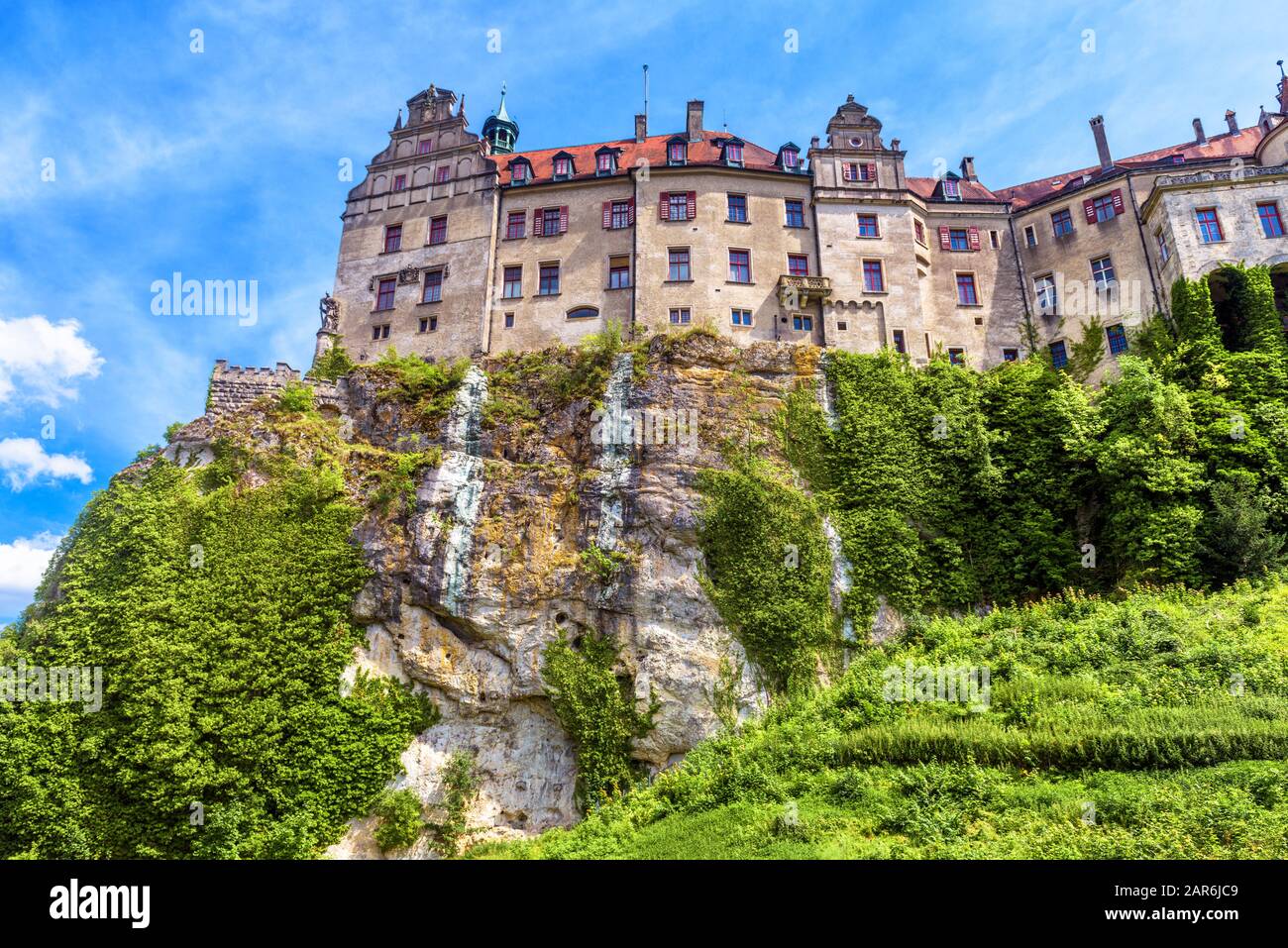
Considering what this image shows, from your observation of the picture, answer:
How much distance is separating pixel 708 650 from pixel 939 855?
12.2 meters

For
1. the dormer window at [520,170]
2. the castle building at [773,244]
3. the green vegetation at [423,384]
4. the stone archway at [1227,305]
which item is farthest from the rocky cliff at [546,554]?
the stone archway at [1227,305]

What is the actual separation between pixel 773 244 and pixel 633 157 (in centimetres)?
944

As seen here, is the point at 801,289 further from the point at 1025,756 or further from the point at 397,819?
the point at 397,819

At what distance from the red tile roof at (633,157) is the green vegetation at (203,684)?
2164 centimetres

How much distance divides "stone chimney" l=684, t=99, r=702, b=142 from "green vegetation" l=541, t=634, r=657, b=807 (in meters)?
28.4

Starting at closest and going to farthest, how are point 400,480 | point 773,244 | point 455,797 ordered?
point 455,797, point 400,480, point 773,244

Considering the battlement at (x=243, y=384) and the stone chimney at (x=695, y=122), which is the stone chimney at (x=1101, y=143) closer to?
the stone chimney at (x=695, y=122)

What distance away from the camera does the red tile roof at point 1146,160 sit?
40.3 metres

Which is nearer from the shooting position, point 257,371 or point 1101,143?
point 257,371

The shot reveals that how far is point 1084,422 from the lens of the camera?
96.8 ft

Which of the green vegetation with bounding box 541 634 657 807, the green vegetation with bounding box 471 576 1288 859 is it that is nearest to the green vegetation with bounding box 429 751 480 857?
the green vegetation with bounding box 471 576 1288 859

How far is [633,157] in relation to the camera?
42844mm

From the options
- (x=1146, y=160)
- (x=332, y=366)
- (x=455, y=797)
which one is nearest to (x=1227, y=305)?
(x=1146, y=160)
